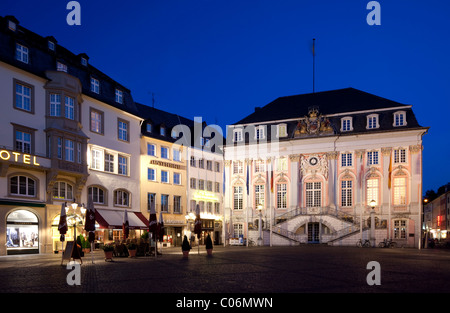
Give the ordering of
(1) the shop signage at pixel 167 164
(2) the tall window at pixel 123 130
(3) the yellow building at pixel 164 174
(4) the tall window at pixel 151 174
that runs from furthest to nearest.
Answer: (1) the shop signage at pixel 167 164 → (4) the tall window at pixel 151 174 → (3) the yellow building at pixel 164 174 → (2) the tall window at pixel 123 130

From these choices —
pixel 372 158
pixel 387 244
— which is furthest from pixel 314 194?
pixel 387 244

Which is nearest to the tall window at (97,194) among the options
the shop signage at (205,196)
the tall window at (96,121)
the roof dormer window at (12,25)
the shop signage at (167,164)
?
the tall window at (96,121)

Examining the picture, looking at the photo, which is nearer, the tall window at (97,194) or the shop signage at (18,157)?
the shop signage at (18,157)

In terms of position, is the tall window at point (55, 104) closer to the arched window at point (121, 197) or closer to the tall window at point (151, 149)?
the arched window at point (121, 197)

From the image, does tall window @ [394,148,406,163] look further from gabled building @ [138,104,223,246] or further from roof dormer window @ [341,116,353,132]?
gabled building @ [138,104,223,246]

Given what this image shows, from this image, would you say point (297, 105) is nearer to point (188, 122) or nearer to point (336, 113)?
point (336, 113)

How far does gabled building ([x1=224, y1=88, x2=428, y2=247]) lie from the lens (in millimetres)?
55031

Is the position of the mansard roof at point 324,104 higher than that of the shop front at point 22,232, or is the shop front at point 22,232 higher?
the mansard roof at point 324,104

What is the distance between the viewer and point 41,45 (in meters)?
42.0

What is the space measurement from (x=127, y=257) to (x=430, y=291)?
22290 mm

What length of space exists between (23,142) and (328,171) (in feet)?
114

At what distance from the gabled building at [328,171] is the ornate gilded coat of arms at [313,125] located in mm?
117

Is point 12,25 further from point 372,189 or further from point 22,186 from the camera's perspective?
point 372,189

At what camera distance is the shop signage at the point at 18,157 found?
34469 mm
